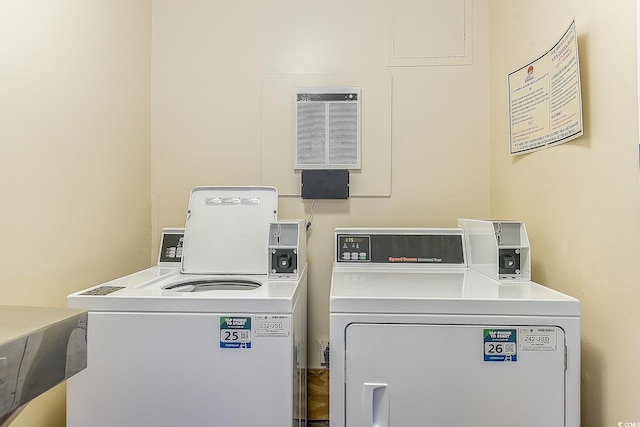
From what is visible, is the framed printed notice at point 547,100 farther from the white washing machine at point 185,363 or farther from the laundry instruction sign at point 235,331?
the laundry instruction sign at point 235,331

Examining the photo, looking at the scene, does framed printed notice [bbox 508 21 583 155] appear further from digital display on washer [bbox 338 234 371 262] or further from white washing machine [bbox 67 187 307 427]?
white washing machine [bbox 67 187 307 427]

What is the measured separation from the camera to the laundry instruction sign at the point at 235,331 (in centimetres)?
120

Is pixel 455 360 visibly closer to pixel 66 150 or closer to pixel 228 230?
pixel 228 230

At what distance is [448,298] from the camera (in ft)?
3.82

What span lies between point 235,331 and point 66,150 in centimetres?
98

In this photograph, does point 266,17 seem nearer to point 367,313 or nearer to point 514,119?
point 514,119

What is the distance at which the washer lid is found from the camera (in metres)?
1.83

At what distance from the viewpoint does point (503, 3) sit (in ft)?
6.43

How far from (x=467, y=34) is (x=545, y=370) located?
178cm

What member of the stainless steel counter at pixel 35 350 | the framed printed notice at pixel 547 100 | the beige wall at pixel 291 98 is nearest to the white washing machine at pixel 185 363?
the stainless steel counter at pixel 35 350

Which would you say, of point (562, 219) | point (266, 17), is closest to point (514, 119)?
point (562, 219)

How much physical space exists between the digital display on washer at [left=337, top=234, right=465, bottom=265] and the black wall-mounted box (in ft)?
1.10

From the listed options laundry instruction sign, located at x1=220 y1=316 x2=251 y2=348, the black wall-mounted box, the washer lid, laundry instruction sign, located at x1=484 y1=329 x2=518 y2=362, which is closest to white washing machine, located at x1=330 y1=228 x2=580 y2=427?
laundry instruction sign, located at x1=484 y1=329 x2=518 y2=362

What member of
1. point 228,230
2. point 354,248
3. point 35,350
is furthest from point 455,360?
point 228,230
